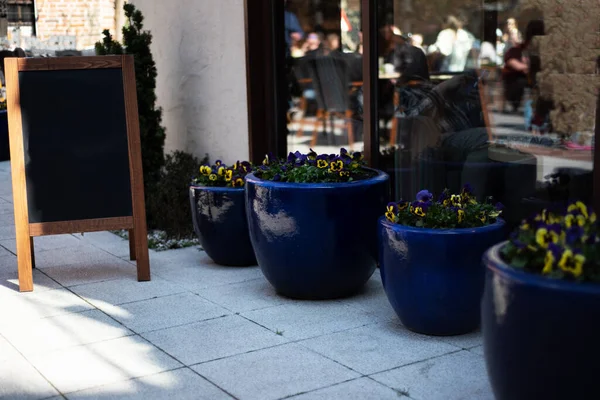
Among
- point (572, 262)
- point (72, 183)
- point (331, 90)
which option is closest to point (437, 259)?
point (572, 262)

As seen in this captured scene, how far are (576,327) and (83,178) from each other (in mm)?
3422

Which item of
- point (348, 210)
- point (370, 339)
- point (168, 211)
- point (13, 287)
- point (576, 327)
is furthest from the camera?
point (168, 211)

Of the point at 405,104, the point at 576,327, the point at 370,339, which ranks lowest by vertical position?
the point at 370,339

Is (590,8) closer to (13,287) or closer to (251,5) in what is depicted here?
(251,5)

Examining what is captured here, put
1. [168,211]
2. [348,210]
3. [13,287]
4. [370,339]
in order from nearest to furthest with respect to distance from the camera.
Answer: [370,339] → [348,210] → [13,287] → [168,211]

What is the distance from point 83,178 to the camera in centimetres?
511

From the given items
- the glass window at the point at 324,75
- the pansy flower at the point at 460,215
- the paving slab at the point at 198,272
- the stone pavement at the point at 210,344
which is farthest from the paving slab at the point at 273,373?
the glass window at the point at 324,75

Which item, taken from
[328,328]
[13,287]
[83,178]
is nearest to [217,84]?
[83,178]

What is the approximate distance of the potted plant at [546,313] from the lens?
8.20 ft

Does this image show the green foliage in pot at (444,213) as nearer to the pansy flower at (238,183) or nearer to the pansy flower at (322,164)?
the pansy flower at (322,164)

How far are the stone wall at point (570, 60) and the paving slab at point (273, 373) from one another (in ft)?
5.80

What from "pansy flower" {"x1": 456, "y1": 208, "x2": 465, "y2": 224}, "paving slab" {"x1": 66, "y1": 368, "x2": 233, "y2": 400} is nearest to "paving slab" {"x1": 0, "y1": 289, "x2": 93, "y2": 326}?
"paving slab" {"x1": 66, "y1": 368, "x2": 233, "y2": 400}

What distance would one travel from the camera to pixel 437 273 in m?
3.84

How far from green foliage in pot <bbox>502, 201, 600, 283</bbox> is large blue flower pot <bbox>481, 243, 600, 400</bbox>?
0.19ft
